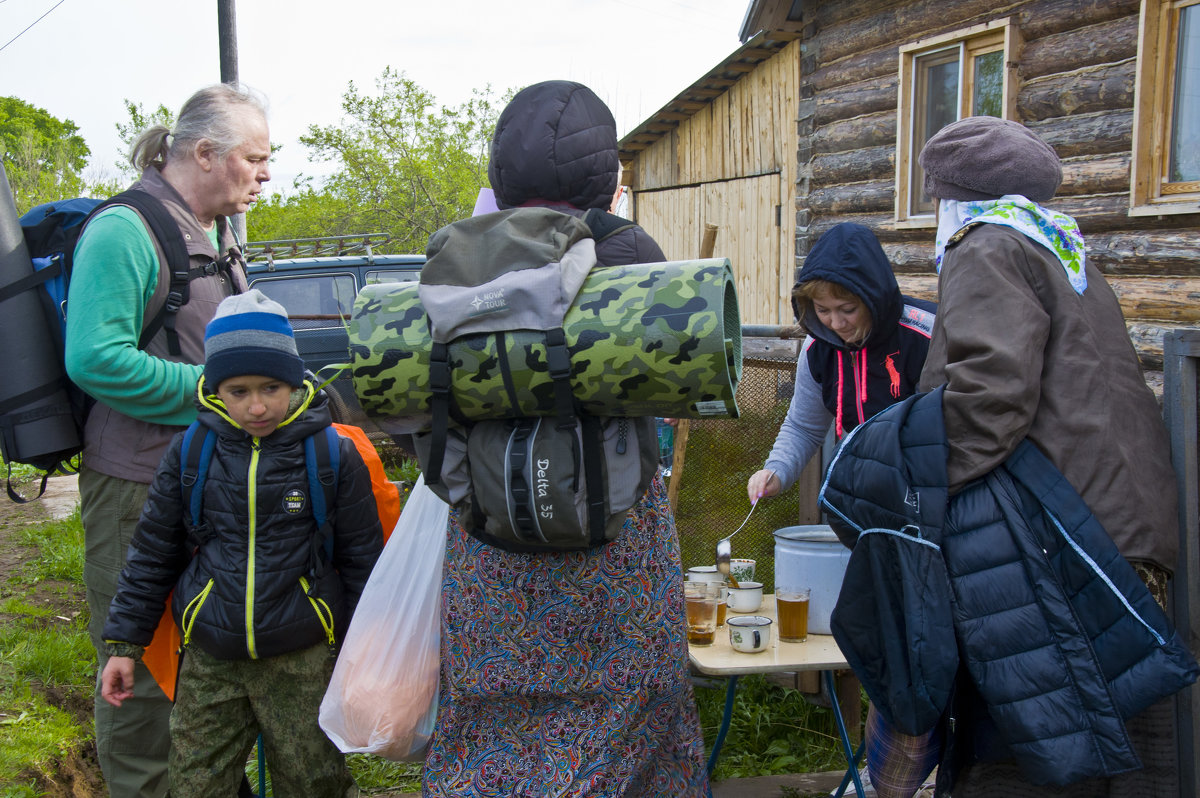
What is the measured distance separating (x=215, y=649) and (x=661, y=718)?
1.16m

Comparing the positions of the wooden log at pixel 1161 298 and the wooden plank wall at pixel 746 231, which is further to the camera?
the wooden plank wall at pixel 746 231

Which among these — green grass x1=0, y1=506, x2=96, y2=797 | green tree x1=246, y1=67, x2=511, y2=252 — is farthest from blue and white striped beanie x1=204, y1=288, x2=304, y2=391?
green tree x1=246, y1=67, x2=511, y2=252

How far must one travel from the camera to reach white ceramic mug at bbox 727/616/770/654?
2449 millimetres

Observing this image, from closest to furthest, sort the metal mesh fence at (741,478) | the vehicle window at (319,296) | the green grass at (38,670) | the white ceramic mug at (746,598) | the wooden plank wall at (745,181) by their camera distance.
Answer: the white ceramic mug at (746,598) → the green grass at (38,670) → the metal mesh fence at (741,478) → the wooden plank wall at (745,181) → the vehicle window at (319,296)

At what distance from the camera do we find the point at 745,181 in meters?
9.22

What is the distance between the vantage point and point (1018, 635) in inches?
71.2

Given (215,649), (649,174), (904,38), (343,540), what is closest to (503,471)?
(343,540)

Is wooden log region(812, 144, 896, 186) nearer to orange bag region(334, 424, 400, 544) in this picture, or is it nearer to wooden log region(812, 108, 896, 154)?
wooden log region(812, 108, 896, 154)

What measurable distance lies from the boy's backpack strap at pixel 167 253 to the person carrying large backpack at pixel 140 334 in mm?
A: 11

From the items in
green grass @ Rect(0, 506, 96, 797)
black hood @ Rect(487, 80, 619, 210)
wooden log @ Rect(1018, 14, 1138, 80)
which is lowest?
green grass @ Rect(0, 506, 96, 797)

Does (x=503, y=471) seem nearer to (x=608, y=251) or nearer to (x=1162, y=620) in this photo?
(x=608, y=251)

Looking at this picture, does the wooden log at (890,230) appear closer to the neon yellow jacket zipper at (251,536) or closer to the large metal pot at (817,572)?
the large metal pot at (817,572)

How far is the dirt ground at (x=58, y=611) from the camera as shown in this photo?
10.7 ft

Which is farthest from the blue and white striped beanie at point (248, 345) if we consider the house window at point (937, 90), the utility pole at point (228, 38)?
the utility pole at point (228, 38)
